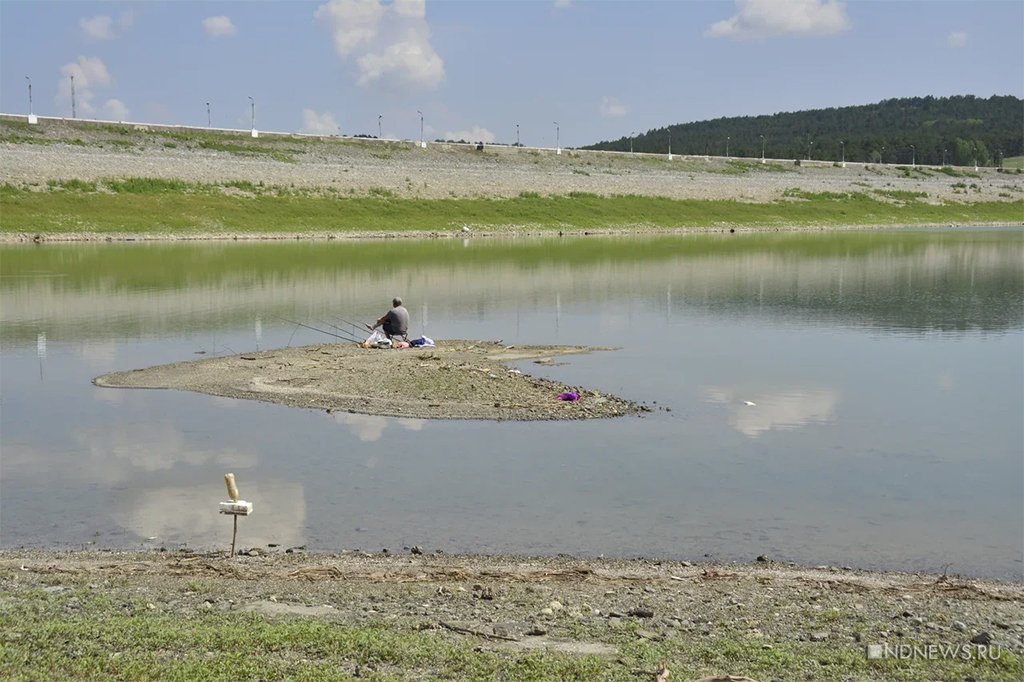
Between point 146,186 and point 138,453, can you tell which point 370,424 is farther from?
point 146,186

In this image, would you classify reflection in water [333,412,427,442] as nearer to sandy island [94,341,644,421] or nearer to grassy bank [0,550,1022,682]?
sandy island [94,341,644,421]

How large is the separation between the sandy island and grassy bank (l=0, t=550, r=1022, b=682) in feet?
29.2

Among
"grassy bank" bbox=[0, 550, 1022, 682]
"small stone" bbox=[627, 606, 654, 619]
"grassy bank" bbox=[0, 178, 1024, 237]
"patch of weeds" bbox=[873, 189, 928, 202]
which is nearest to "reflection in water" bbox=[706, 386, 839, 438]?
"grassy bank" bbox=[0, 550, 1022, 682]

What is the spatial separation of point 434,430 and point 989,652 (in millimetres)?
12215

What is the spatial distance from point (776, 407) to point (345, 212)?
78.9 meters

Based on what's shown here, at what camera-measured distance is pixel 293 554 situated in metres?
13.3

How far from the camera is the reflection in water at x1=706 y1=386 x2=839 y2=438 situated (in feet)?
68.8

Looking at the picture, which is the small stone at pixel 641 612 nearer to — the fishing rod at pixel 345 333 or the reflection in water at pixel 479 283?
the fishing rod at pixel 345 333

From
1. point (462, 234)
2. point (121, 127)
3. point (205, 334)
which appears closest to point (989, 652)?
point (205, 334)

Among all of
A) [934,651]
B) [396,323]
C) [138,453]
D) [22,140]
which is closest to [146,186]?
[22,140]

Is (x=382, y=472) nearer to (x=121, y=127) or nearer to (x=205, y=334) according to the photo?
(x=205, y=334)

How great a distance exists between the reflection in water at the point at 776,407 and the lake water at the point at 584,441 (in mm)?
95

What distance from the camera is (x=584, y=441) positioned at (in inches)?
765

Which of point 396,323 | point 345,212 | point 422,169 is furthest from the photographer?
point 422,169
